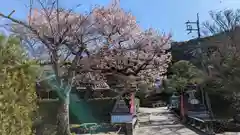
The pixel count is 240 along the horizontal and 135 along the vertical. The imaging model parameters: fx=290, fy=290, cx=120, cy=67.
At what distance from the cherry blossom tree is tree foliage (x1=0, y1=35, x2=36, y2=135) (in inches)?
164

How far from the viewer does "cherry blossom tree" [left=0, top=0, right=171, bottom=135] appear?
9867mm

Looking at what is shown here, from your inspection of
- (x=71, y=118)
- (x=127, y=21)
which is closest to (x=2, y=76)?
(x=127, y=21)

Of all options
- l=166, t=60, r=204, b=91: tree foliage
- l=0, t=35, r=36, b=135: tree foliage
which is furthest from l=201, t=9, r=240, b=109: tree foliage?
l=0, t=35, r=36, b=135: tree foliage

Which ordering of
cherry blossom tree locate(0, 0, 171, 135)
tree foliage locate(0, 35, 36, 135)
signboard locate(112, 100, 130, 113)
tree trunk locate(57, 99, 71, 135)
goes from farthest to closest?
signboard locate(112, 100, 130, 113)
cherry blossom tree locate(0, 0, 171, 135)
tree trunk locate(57, 99, 71, 135)
tree foliage locate(0, 35, 36, 135)

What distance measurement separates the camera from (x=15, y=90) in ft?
15.2

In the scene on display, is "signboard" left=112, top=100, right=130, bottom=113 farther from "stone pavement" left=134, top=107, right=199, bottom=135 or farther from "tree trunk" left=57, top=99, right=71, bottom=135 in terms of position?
"tree trunk" left=57, top=99, right=71, bottom=135

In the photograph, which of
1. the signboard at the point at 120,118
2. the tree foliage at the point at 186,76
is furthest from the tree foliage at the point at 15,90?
the tree foliage at the point at 186,76

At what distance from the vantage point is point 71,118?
16797 mm

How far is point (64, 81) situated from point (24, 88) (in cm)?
505

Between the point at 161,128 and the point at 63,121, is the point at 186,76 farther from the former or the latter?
the point at 63,121

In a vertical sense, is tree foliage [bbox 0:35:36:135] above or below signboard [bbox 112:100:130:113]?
above

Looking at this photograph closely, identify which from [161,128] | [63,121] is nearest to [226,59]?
[161,128]

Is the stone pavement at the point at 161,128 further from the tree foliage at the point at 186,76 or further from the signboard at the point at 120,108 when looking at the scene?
the tree foliage at the point at 186,76

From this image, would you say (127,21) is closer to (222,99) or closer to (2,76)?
(2,76)
